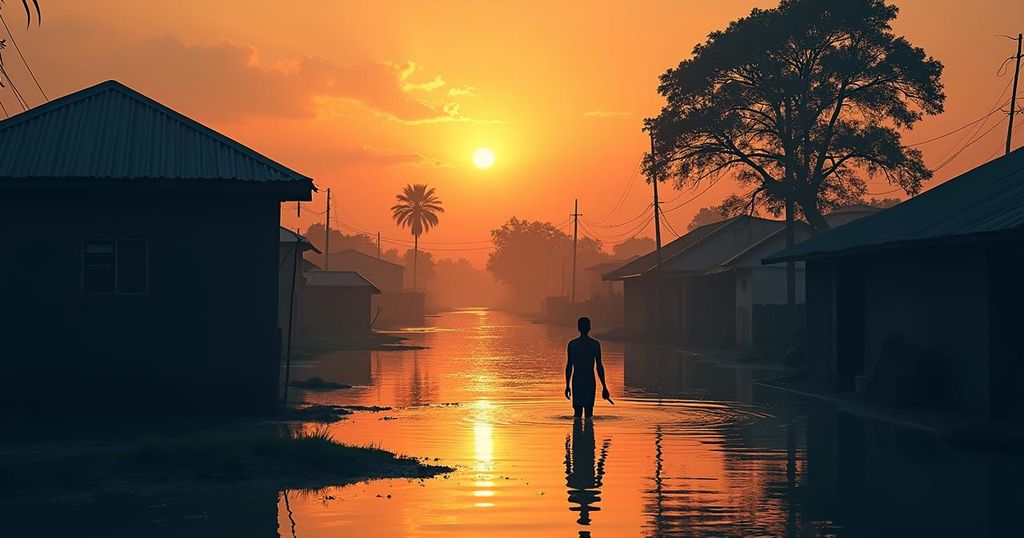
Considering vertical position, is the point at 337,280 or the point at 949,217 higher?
the point at 337,280

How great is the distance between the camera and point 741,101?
2037 inches

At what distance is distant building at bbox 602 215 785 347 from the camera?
193ft

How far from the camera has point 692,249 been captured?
64.4m

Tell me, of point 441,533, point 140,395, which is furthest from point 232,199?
point 441,533

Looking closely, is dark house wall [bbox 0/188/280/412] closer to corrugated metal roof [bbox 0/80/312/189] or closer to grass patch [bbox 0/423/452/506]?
corrugated metal roof [bbox 0/80/312/189]

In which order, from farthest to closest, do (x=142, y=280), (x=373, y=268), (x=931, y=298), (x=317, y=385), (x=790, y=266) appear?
(x=373, y=268), (x=790, y=266), (x=317, y=385), (x=931, y=298), (x=142, y=280)

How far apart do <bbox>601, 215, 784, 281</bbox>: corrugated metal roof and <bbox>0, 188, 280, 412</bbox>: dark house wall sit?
125ft

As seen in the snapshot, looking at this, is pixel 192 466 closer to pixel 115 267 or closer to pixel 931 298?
pixel 115 267

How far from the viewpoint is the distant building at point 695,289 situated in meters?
58.9

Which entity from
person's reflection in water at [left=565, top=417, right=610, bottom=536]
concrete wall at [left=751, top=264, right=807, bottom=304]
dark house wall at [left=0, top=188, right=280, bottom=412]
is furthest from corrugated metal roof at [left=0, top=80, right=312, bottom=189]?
concrete wall at [left=751, top=264, right=807, bottom=304]

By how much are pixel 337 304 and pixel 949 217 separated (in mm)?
51970

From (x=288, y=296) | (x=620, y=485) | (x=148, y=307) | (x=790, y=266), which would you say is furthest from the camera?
(x=288, y=296)

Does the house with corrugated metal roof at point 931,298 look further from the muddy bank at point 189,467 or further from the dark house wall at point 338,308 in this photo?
the dark house wall at point 338,308

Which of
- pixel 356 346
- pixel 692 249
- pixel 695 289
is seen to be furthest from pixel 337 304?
pixel 695 289
